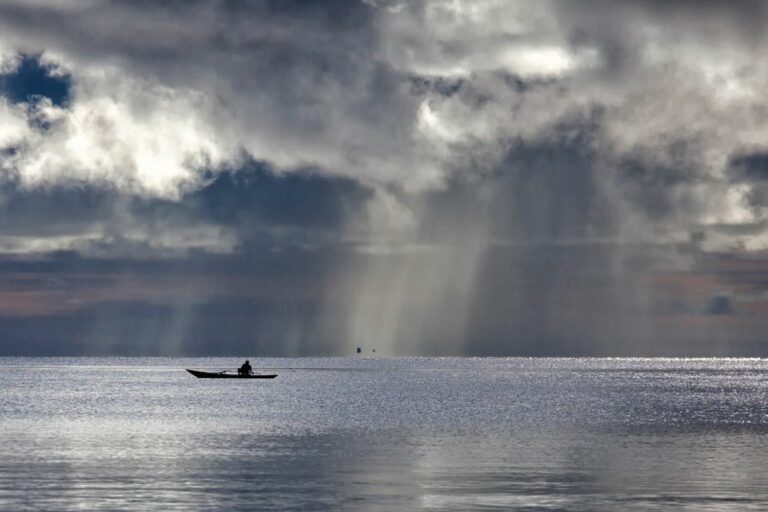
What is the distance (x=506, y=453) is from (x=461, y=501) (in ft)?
72.9

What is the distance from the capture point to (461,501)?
160 feet

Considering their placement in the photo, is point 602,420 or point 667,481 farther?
point 602,420

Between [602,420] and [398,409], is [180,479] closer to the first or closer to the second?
[602,420]

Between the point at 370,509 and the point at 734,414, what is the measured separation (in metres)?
80.8

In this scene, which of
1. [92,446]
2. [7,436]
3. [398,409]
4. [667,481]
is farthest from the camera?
[398,409]

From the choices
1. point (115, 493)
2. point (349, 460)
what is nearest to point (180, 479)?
point (115, 493)

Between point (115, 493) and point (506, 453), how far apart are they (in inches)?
1105

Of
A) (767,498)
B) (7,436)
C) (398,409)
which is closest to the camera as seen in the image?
(767,498)

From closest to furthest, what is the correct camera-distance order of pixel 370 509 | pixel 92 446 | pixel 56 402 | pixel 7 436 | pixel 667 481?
pixel 370 509
pixel 667 481
pixel 92 446
pixel 7 436
pixel 56 402

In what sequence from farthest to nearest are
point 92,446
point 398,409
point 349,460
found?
point 398,409 → point 92,446 → point 349,460

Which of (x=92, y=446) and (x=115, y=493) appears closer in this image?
(x=115, y=493)

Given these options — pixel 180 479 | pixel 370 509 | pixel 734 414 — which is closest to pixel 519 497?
pixel 370 509

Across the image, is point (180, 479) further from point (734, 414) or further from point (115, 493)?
point (734, 414)

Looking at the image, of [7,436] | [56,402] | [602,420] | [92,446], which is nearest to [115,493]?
[92,446]
